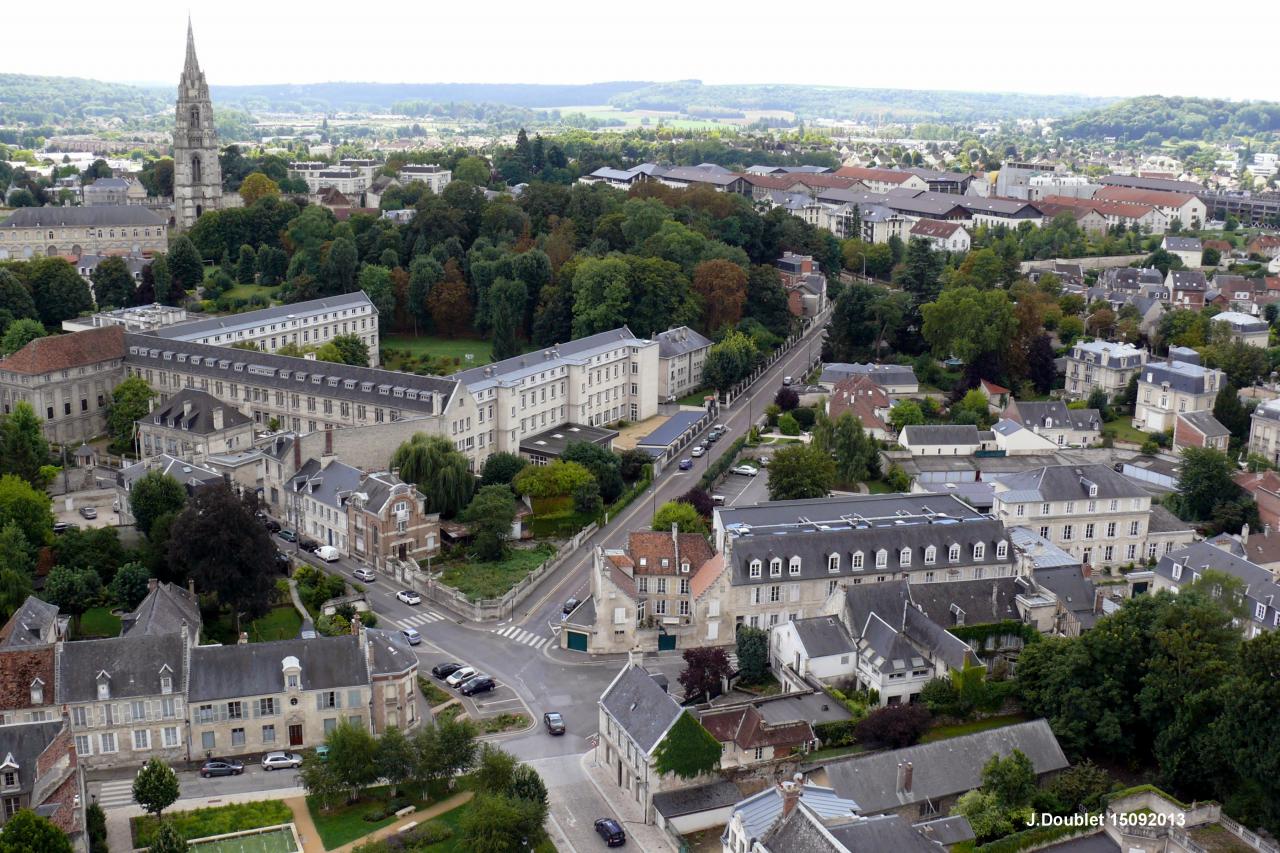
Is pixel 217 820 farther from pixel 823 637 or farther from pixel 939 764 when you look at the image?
pixel 939 764

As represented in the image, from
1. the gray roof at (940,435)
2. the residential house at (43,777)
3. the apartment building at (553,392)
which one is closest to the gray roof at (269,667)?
the residential house at (43,777)

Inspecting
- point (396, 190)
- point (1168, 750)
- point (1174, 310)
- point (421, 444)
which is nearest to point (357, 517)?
point (421, 444)

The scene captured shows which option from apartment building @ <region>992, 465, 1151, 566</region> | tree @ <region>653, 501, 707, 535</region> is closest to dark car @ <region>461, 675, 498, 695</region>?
tree @ <region>653, 501, 707, 535</region>

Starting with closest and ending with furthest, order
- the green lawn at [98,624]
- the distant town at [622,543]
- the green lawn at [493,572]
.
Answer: the distant town at [622,543], the green lawn at [98,624], the green lawn at [493,572]

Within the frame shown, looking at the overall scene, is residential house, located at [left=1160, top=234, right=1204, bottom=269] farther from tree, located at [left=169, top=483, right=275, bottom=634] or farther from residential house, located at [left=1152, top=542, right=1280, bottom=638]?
tree, located at [left=169, top=483, right=275, bottom=634]

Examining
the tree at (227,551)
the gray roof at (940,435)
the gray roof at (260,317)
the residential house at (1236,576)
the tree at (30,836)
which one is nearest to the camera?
the tree at (30,836)

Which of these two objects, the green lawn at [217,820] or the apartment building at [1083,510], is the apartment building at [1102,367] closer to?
the apartment building at [1083,510]
